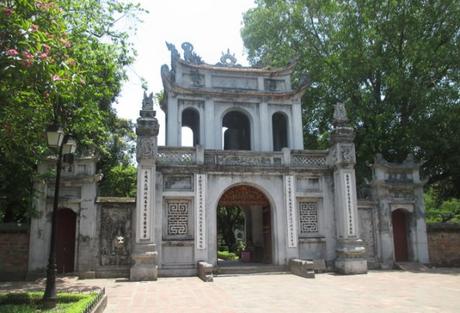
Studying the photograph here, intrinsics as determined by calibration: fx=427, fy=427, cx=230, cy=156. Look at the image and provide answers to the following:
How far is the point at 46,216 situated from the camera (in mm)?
14750

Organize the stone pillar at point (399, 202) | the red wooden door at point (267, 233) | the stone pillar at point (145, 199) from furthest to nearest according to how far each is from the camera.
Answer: the stone pillar at point (399, 202)
the red wooden door at point (267, 233)
the stone pillar at point (145, 199)

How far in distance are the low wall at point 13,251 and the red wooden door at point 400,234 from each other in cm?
1400

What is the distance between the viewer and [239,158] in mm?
16062

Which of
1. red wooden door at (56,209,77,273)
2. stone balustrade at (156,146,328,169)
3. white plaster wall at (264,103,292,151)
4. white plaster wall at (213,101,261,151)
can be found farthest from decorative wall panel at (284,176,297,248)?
red wooden door at (56,209,77,273)

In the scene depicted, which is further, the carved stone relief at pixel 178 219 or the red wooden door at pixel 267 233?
the red wooden door at pixel 267 233

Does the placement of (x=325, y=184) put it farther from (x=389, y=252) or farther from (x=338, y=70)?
(x=338, y=70)

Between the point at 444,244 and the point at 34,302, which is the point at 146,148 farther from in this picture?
the point at 444,244

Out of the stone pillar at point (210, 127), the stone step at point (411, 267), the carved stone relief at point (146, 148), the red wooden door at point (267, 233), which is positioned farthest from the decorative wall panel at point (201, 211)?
the stone step at point (411, 267)

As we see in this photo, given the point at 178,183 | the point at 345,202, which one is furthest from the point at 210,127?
the point at 345,202

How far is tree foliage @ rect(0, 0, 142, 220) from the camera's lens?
7.86 m

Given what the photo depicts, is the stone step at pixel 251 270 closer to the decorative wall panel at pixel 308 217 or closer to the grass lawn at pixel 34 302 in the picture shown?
the decorative wall panel at pixel 308 217

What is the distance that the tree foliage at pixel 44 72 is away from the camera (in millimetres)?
7855

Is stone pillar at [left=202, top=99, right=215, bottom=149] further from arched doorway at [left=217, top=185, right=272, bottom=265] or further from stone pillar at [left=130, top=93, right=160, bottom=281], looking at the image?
stone pillar at [left=130, top=93, right=160, bottom=281]

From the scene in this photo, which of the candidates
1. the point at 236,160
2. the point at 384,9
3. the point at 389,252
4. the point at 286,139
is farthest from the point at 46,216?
the point at 384,9
